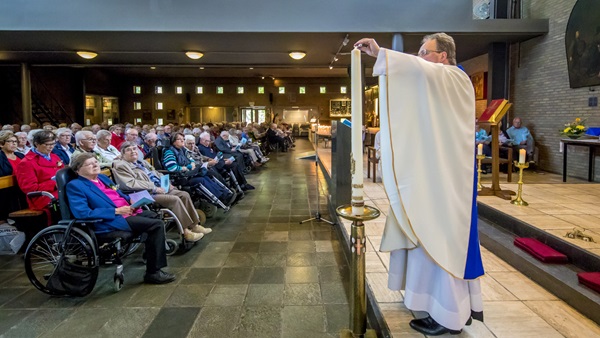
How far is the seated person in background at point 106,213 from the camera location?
109 inches

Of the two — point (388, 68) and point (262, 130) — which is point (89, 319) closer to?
point (388, 68)

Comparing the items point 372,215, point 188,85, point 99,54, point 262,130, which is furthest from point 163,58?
point 372,215

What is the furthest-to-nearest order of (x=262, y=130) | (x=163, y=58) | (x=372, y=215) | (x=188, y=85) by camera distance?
(x=188, y=85), (x=262, y=130), (x=163, y=58), (x=372, y=215)

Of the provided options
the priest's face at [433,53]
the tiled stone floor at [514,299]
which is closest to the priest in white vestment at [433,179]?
the priest's face at [433,53]

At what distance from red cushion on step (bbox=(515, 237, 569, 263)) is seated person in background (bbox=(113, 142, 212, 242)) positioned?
2.78 meters

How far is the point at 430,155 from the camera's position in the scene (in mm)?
1782

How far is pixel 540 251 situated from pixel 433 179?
1.47 meters

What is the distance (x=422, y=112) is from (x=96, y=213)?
227cm

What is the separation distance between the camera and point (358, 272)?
178 cm

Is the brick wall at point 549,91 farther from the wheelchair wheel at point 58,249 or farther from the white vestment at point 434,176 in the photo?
the wheelchair wheel at point 58,249

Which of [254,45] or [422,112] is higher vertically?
[254,45]

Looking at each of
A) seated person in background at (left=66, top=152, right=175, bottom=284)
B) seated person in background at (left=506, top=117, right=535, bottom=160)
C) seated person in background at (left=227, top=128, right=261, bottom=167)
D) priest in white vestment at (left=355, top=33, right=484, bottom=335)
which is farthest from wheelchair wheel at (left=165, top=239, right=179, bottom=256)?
seated person in background at (left=506, top=117, right=535, bottom=160)

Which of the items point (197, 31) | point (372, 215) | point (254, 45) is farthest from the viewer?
point (254, 45)

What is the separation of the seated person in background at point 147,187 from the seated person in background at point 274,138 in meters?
10.6
